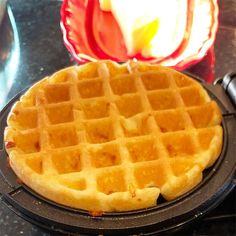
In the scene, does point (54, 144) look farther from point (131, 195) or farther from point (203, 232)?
point (203, 232)

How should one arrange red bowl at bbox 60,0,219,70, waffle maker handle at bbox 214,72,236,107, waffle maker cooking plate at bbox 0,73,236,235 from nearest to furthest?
waffle maker cooking plate at bbox 0,73,236,235 → waffle maker handle at bbox 214,72,236,107 → red bowl at bbox 60,0,219,70

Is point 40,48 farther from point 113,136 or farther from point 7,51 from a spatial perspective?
point 113,136

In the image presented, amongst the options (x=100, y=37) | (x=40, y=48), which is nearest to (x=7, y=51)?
(x=40, y=48)

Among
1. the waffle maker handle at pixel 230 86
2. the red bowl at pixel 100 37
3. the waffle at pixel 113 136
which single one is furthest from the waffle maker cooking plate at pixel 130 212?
the red bowl at pixel 100 37

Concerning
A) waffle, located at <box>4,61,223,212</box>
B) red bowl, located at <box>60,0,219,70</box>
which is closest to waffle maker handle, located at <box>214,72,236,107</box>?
waffle, located at <box>4,61,223,212</box>

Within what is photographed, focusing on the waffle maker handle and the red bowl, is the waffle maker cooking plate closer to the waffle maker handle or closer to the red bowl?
the waffle maker handle

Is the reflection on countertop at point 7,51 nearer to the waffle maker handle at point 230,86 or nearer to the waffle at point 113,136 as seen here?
the waffle at point 113,136
